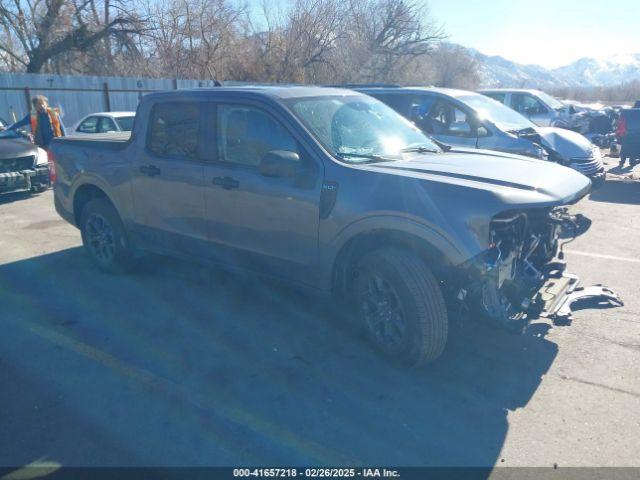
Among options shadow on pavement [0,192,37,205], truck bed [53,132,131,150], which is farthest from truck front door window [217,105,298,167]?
shadow on pavement [0,192,37,205]

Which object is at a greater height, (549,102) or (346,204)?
(549,102)

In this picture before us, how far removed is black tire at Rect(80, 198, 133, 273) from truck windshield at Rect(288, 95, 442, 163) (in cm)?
247

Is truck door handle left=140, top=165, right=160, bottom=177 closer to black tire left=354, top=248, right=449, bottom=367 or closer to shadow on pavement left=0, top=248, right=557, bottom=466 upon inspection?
shadow on pavement left=0, top=248, right=557, bottom=466

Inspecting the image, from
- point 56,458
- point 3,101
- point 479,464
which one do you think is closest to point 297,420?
point 479,464

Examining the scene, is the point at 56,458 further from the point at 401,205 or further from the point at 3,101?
the point at 3,101

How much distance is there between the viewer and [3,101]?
1561 centimetres

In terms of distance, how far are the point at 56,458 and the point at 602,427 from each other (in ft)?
10.0

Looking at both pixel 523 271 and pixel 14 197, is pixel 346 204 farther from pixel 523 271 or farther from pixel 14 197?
pixel 14 197

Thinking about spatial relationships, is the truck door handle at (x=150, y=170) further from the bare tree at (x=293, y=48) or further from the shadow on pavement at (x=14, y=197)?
the bare tree at (x=293, y=48)

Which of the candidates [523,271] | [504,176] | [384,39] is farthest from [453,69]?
A: [523,271]

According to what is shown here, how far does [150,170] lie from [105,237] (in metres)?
1.13

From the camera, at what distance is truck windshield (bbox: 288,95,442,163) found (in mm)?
4203

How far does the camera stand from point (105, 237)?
5.75 m

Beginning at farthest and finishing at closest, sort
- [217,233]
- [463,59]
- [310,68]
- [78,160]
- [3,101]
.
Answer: [463,59] < [310,68] < [3,101] < [78,160] < [217,233]
